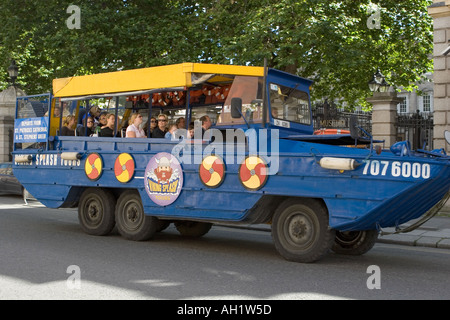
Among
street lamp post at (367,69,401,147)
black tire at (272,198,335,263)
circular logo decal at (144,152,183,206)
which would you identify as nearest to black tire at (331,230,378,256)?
black tire at (272,198,335,263)

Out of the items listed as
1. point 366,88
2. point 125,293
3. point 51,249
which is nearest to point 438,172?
point 125,293

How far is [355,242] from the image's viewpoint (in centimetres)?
883

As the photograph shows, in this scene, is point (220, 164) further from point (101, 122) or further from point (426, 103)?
point (426, 103)

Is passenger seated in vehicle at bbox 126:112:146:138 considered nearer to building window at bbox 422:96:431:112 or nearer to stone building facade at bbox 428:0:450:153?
stone building facade at bbox 428:0:450:153

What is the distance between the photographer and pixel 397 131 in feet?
61.5

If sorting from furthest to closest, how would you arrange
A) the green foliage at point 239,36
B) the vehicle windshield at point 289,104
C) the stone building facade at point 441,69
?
the green foliage at point 239,36, the stone building facade at point 441,69, the vehicle windshield at point 289,104

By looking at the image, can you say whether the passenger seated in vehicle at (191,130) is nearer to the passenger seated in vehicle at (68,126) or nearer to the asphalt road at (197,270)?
the asphalt road at (197,270)

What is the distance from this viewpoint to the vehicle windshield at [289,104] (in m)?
9.17

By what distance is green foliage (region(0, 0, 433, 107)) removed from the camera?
773 inches

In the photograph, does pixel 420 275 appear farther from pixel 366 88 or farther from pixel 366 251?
pixel 366 88

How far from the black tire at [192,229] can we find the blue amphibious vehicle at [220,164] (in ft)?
0.07

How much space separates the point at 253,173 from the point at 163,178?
175 cm

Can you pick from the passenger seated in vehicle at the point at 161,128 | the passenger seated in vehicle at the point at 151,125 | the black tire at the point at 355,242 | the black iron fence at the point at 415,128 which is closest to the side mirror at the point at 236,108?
the passenger seated in vehicle at the point at 161,128

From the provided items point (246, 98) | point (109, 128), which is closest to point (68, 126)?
point (109, 128)
